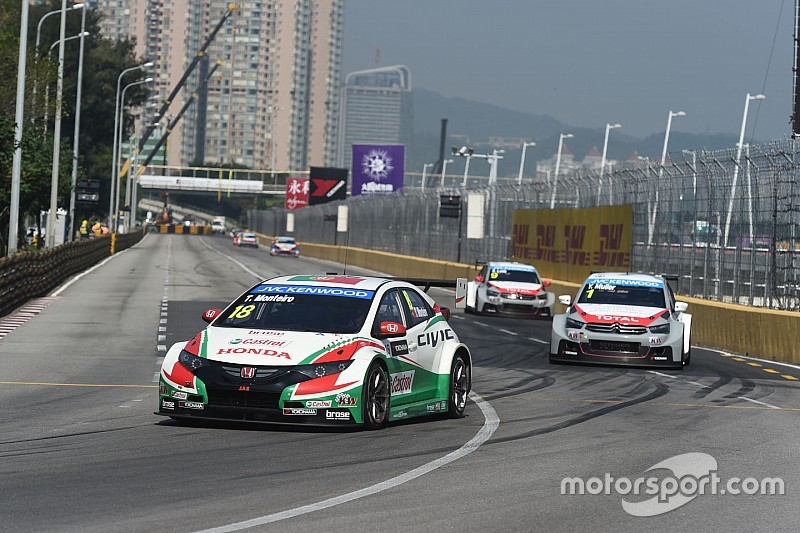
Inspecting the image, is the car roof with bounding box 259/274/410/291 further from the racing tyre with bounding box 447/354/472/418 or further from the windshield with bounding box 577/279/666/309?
the windshield with bounding box 577/279/666/309

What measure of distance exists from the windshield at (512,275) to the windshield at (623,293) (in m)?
13.2

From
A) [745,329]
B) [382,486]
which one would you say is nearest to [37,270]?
[745,329]

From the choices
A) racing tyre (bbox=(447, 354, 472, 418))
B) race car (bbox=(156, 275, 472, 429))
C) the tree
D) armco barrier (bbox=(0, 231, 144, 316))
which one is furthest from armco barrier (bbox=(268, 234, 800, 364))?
the tree

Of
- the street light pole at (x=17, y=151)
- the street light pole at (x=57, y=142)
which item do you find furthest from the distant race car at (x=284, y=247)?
the street light pole at (x=17, y=151)

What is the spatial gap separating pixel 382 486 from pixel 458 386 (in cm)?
477

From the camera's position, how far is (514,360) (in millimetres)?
21781

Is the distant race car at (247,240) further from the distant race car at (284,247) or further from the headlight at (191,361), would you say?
the headlight at (191,361)

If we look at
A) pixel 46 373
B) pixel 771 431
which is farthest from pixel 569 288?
pixel 771 431

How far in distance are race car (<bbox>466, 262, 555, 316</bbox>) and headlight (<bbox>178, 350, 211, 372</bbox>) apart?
23.7 m

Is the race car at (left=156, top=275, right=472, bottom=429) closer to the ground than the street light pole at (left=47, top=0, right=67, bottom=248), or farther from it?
closer to the ground

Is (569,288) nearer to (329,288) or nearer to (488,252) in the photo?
(488,252)

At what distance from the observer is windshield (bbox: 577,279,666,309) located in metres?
22.5

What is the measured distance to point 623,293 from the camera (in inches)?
903

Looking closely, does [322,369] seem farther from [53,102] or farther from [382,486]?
[53,102]
